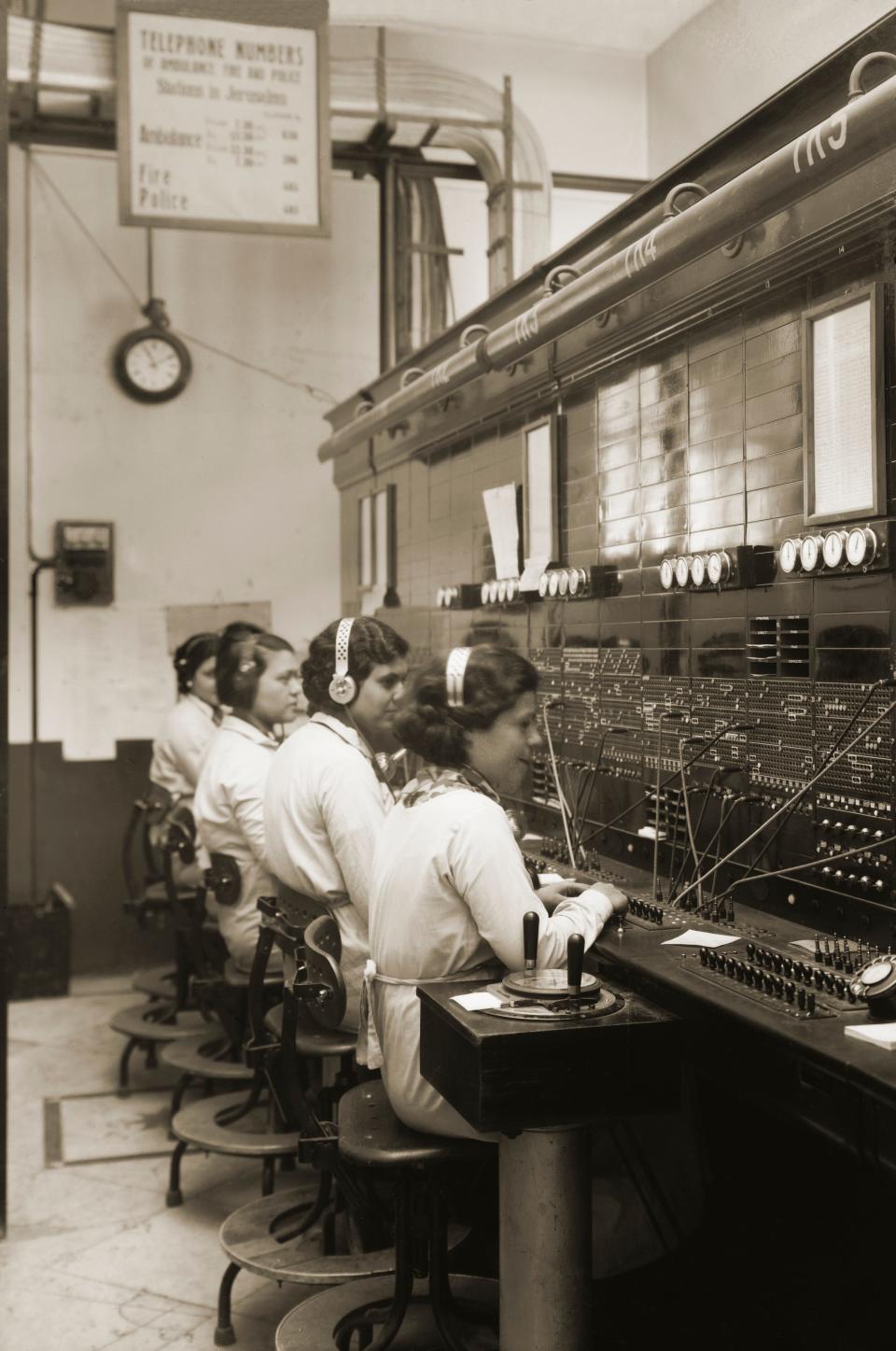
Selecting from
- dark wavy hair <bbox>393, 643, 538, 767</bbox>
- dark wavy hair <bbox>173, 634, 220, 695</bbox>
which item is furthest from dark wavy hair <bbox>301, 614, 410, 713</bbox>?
dark wavy hair <bbox>173, 634, 220, 695</bbox>

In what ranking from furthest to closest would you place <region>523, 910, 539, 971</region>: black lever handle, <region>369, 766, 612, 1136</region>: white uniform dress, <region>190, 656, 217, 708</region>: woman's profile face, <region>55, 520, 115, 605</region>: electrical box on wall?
<region>55, 520, 115, 605</region>: electrical box on wall < <region>190, 656, 217, 708</region>: woman's profile face < <region>369, 766, 612, 1136</region>: white uniform dress < <region>523, 910, 539, 971</region>: black lever handle

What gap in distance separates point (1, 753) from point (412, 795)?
5.08 feet

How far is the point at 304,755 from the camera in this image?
11.9 feet

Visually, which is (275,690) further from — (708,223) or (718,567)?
(708,223)

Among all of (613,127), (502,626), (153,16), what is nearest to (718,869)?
(502,626)

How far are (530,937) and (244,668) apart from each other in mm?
2338

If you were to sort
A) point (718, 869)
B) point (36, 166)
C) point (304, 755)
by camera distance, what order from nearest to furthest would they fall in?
point (718, 869) → point (304, 755) → point (36, 166)

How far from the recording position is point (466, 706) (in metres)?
2.81

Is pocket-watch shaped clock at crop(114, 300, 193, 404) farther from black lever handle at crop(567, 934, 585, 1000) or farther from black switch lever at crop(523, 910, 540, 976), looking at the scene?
black lever handle at crop(567, 934, 585, 1000)

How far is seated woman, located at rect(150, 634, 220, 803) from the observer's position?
5961mm

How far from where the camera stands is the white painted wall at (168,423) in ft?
22.4

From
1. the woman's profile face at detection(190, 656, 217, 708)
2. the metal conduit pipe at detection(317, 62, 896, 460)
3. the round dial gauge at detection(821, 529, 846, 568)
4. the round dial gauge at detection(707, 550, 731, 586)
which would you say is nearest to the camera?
the metal conduit pipe at detection(317, 62, 896, 460)

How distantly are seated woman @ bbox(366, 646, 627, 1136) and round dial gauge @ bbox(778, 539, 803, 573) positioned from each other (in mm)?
620

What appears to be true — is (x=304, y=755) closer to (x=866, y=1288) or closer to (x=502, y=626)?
(x=502, y=626)
